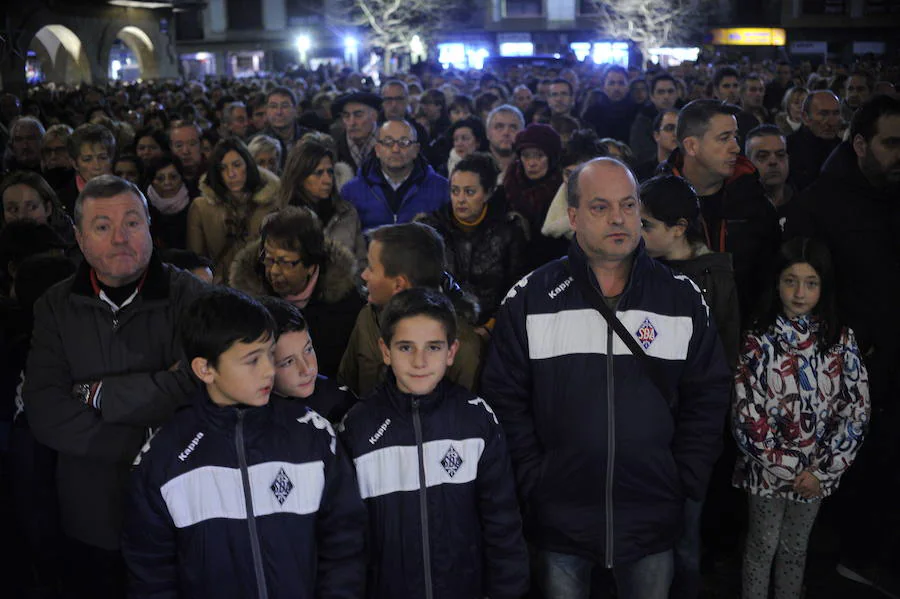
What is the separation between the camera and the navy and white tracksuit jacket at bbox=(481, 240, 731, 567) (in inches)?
116

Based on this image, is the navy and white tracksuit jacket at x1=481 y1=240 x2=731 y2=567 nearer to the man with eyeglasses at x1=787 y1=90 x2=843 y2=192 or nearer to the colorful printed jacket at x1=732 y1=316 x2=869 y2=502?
the colorful printed jacket at x1=732 y1=316 x2=869 y2=502

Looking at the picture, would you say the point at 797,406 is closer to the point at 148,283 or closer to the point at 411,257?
the point at 411,257

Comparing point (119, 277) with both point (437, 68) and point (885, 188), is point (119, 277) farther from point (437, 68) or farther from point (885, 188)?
point (437, 68)

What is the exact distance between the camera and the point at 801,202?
420 centimetres

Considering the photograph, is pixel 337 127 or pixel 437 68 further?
pixel 437 68

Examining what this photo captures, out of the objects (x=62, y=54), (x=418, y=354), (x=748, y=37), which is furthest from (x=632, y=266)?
(x=748, y=37)

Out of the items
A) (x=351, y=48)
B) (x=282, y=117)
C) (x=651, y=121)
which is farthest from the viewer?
(x=351, y=48)

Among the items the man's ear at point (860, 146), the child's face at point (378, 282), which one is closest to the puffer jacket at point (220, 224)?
the child's face at point (378, 282)

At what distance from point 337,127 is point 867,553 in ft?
22.4

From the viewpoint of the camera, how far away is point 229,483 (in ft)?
8.63

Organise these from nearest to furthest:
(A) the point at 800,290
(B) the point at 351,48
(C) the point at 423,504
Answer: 1. (C) the point at 423,504
2. (A) the point at 800,290
3. (B) the point at 351,48

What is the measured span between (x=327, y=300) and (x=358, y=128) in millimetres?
3934

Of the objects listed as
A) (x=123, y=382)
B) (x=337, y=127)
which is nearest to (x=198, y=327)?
(x=123, y=382)

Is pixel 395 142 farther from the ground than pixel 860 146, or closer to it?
farther from the ground
